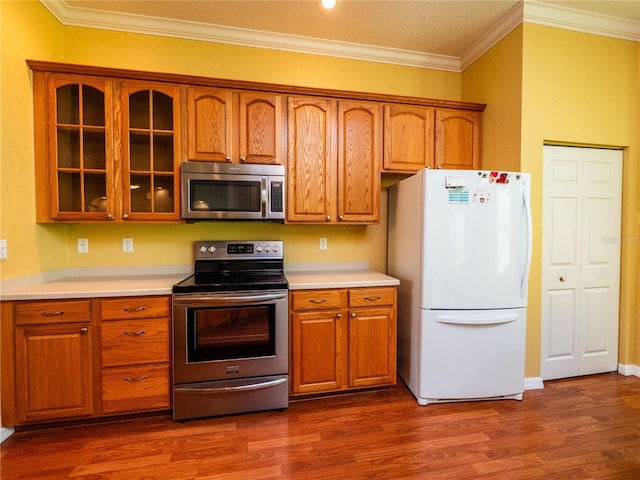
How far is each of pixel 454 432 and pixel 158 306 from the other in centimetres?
205

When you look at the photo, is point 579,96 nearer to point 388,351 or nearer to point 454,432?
point 388,351

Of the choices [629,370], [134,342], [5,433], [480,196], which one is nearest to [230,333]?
[134,342]

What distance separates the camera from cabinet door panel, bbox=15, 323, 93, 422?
1838 mm

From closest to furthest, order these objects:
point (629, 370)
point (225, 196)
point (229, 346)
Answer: point (229, 346) < point (225, 196) < point (629, 370)

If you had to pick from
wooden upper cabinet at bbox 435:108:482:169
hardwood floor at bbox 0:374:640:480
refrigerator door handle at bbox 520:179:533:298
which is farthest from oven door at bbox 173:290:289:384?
wooden upper cabinet at bbox 435:108:482:169

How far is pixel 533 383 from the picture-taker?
97.2 inches

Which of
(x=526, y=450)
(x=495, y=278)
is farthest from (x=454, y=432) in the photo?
(x=495, y=278)

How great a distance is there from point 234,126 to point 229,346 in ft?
5.28

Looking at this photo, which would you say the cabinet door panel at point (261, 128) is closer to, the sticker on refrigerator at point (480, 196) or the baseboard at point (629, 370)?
the sticker on refrigerator at point (480, 196)

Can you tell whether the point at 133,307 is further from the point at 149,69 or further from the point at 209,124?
the point at 149,69

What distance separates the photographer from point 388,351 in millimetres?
2338

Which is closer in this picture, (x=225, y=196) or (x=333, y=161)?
(x=225, y=196)

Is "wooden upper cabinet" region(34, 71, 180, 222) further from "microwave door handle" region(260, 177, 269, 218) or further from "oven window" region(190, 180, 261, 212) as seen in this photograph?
"microwave door handle" region(260, 177, 269, 218)

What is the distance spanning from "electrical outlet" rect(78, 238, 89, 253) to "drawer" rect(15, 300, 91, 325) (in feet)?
2.29
